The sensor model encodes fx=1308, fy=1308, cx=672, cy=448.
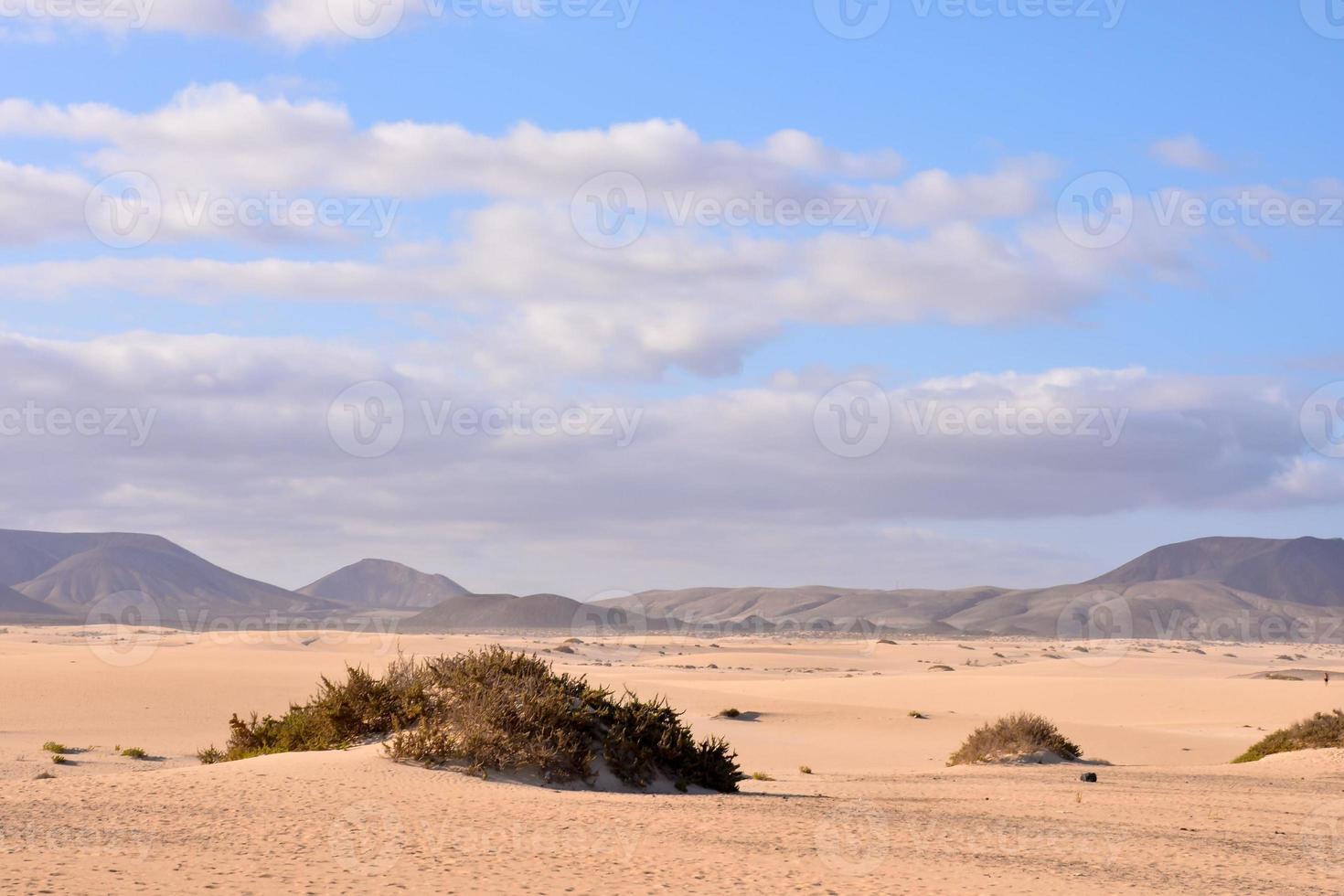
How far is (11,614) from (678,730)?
5467 inches

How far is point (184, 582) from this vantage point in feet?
655

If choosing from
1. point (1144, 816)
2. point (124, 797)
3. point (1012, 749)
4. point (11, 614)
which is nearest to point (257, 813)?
point (124, 797)

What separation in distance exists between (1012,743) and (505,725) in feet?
41.4

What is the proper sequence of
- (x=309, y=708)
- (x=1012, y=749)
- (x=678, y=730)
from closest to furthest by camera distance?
(x=678, y=730)
(x=309, y=708)
(x=1012, y=749)

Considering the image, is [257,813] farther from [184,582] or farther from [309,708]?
[184,582]
